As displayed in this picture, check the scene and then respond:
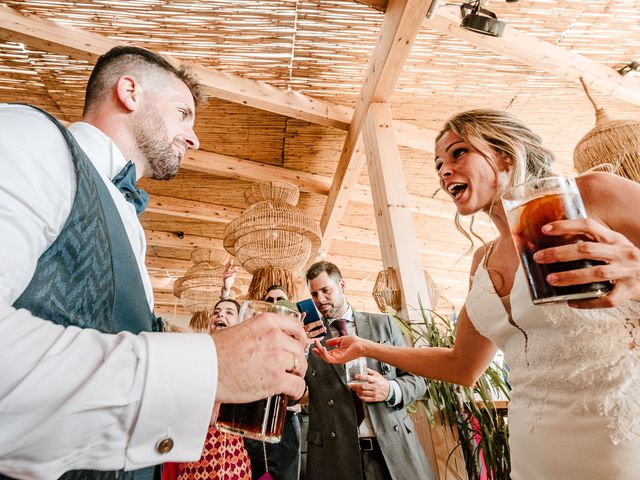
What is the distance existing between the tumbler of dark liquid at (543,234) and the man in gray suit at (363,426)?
3.92 feet

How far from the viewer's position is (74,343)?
49 cm

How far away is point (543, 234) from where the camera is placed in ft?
2.64

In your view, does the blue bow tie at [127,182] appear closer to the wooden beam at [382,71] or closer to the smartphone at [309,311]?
the smartphone at [309,311]

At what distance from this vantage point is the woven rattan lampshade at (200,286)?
4.86 metres

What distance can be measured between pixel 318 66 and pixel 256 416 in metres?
3.56

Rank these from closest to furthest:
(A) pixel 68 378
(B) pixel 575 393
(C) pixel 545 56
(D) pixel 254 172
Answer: (A) pixel 68 378
(B) pixel 575 393
(C) pixel 545 56
(D) pixel 254 172

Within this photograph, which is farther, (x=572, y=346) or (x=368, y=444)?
(x=368, y=444)

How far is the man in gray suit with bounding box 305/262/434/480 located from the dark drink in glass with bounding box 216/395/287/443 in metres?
1.09

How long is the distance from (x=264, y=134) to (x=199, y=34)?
149 centimetres

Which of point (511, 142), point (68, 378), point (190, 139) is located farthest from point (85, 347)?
point (511, 142)

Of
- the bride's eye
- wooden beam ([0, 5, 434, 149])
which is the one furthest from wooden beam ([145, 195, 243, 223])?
the bride's eye

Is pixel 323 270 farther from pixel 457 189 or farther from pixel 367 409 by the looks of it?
pixel 457 189

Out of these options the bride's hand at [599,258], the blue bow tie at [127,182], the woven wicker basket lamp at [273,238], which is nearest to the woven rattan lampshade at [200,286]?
the woven wicker basket lamp at [273,238]

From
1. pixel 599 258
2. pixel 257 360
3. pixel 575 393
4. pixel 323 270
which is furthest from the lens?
pixel 323 270
